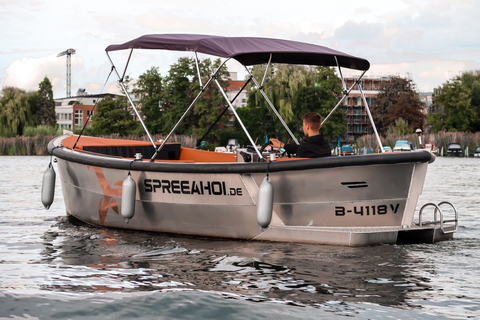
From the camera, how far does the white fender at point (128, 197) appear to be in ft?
26.6

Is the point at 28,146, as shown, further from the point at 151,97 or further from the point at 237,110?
the point at 237,110

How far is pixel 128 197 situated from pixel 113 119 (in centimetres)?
6533

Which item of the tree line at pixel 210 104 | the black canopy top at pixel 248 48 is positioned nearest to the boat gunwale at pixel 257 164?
the black canopy top at pixel 248 48

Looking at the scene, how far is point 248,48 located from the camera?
314 inches

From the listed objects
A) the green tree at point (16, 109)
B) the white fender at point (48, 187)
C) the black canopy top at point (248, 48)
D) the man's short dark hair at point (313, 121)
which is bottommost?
the white fender at point (48, 187)

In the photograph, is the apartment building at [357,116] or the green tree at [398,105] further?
the apartment building at [357,116]

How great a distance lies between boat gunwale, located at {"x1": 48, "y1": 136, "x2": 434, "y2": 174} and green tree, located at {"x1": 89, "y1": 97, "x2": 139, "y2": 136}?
6242cm

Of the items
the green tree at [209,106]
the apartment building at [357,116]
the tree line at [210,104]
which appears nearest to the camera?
the tree line at [210,104]

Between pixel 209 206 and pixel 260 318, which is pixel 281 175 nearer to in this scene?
pixel 209 206

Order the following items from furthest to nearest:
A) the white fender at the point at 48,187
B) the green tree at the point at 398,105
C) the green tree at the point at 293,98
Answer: the green tree at the point at 398,105, the green tree at the point at 293,98, the white fender at the point at 48,187

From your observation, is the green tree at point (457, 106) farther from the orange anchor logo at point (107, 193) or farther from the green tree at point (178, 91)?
the orange anchor logo at point (107, 193)

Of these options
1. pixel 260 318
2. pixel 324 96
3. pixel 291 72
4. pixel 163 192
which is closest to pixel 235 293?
pixel 260 318

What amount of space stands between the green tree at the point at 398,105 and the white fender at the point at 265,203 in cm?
7180

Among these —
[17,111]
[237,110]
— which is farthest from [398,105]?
[17,111]
